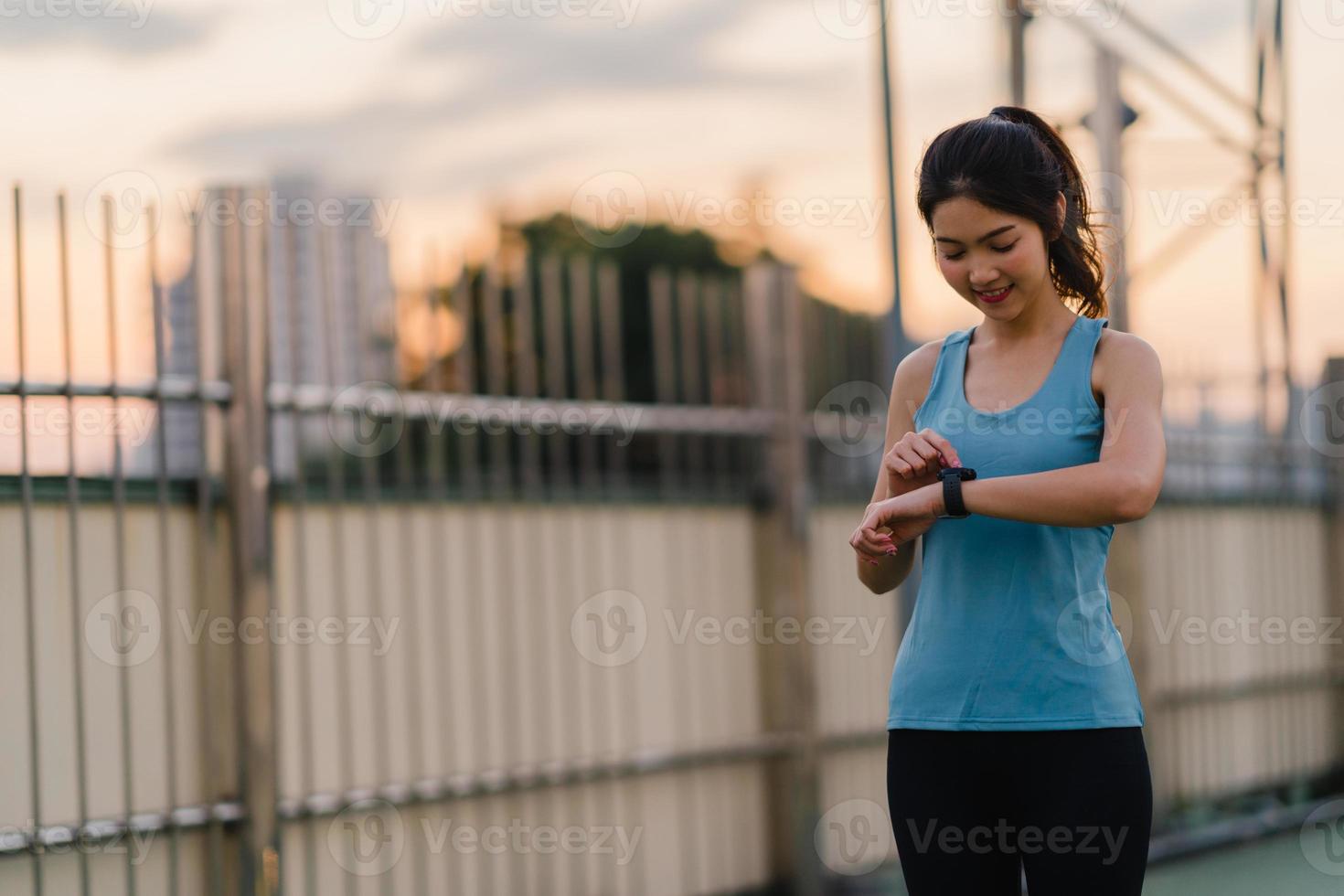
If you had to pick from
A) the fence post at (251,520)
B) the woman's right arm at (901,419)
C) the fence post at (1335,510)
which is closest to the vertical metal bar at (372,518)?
the fence post at (251,520)

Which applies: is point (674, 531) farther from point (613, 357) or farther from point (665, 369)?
point (613, 357)

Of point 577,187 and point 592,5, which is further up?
point 592,5

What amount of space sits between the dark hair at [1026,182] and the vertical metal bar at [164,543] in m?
2.16

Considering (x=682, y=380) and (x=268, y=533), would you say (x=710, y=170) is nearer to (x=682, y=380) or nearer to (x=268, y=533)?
(x=682, y=380)

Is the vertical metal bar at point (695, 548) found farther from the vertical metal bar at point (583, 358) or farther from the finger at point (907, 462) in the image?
the finger at point (907, 462)

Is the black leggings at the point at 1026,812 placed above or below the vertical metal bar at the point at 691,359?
below

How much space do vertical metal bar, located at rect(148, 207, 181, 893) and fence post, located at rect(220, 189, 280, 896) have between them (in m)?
0.17

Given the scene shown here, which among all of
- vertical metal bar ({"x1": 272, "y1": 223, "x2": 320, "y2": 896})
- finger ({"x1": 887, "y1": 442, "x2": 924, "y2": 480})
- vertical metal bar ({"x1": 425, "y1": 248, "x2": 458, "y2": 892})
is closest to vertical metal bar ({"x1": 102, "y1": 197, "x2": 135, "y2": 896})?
vertical metal bar ({"x1": 272, "y1": 223, "x2": 320, "y2": 896})

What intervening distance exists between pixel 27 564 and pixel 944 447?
2267 millimetres

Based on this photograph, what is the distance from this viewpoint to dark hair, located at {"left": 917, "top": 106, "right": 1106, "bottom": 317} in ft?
6.82

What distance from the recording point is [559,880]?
179 inches

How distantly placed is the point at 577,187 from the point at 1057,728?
3255 mm

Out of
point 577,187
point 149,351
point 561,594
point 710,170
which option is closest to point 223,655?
point 149,351

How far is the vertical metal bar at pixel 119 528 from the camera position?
3.55 metres
